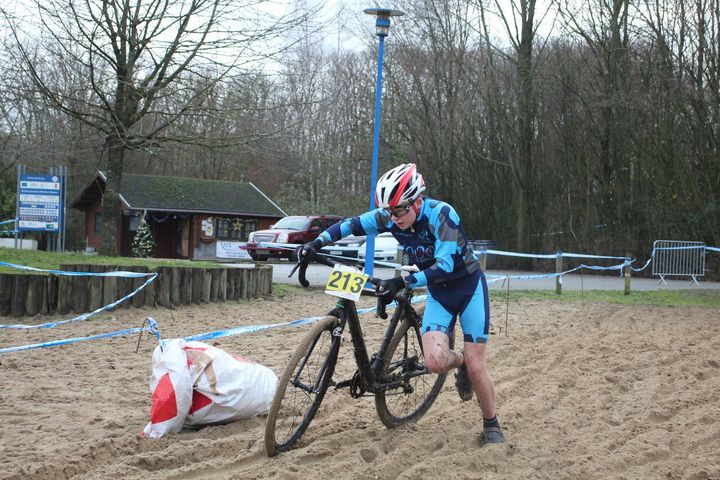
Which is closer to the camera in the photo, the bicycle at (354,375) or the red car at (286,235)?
the bicycle at (354,375)

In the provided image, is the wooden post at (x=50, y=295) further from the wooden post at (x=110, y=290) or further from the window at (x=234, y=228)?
the window at (x=234, y=228)

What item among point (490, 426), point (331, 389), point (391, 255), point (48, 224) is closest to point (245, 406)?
point (331, 389)

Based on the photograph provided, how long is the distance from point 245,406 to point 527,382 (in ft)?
9.65

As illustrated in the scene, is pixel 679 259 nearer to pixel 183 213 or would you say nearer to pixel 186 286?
pixel 186 286

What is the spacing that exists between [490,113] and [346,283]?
29590 millimetres

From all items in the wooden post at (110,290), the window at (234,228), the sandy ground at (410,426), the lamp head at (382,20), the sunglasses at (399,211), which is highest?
the lamp head at (382,20)

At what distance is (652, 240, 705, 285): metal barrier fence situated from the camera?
22734 mm

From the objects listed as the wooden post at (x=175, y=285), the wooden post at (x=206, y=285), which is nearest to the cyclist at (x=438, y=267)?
the wooden post at (x=175, y=285)

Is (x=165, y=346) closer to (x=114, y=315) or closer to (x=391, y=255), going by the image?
(x=114, y=315)

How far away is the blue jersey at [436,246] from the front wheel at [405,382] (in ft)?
1.90

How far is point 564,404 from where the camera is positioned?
6.26m

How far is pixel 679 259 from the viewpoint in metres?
23.2

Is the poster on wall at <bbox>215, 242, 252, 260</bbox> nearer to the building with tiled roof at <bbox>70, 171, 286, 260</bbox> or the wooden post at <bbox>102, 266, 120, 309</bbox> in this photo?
the building with tiled roof at <bbox>70, 171, 286, 260</bbox>

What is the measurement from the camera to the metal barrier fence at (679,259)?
74.6 ft
